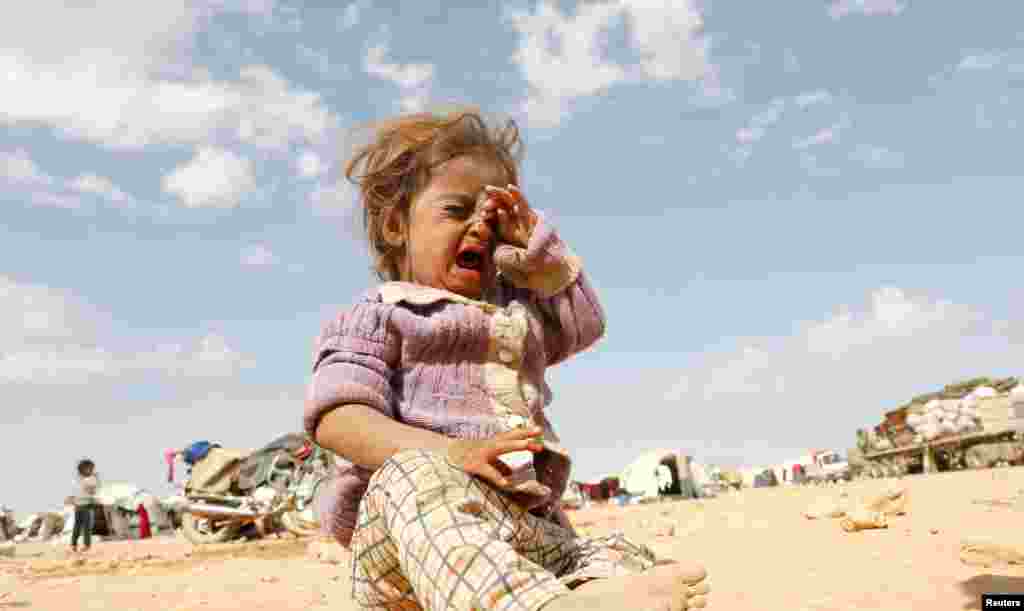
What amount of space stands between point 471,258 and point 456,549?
897mm

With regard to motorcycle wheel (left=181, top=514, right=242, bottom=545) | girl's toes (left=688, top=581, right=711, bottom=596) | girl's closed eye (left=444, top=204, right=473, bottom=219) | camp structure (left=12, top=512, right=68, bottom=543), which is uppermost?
girl's closed eye (left=444, top=204, right=473, bottom=219)

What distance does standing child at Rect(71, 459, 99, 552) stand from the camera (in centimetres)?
1417

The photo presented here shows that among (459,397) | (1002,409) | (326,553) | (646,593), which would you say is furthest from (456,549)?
(1002,409)

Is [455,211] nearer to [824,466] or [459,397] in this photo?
[459,397]

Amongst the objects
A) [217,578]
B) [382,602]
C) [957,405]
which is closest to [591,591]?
[382,602]

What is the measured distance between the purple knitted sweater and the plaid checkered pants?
0.12 meters

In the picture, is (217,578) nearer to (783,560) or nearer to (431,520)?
(783,560)

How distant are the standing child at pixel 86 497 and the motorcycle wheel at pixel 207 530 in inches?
76.7

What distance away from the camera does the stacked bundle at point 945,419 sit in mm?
13922

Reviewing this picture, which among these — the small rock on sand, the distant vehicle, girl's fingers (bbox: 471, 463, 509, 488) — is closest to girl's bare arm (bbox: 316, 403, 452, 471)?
girl's fingers (bbox: 471, 463, 509, 488)

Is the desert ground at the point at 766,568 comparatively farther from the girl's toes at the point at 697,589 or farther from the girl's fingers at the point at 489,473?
the girl's fingers at the point at 489,473

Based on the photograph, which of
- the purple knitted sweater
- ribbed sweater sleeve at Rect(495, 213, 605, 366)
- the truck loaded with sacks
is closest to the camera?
the purple knitted sweater

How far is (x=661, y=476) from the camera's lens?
18766mm

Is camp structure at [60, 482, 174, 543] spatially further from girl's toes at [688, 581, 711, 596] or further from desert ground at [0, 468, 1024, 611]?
girl's toes at [688, 581, 711, 596]
